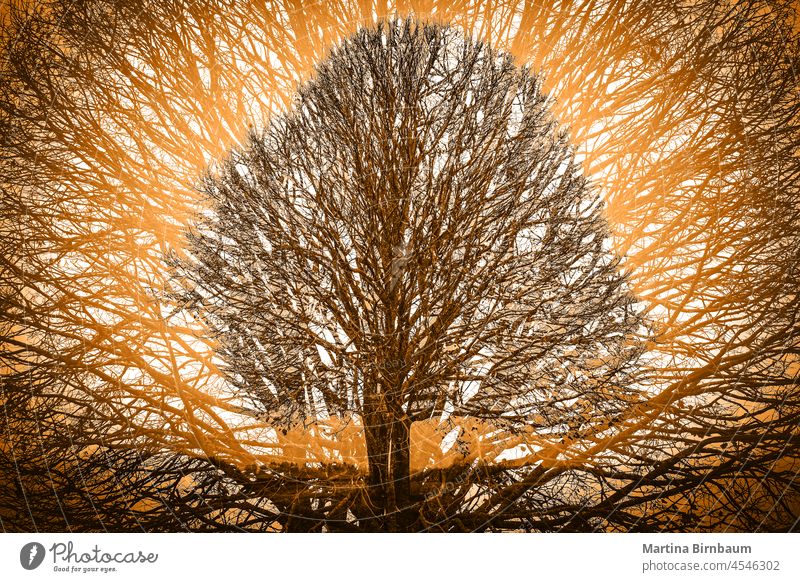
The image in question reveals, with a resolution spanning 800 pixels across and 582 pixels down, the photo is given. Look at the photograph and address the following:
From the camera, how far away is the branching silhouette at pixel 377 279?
4.13m

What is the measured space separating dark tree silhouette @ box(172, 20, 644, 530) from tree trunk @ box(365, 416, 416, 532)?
0.01 meters

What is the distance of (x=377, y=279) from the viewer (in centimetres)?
417

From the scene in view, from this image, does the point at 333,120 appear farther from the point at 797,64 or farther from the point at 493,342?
the point at 797,64

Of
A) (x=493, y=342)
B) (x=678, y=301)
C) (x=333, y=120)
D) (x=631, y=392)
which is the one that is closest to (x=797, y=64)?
(x=678, y=301)

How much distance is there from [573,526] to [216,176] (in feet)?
13.5

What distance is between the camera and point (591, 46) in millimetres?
4906
